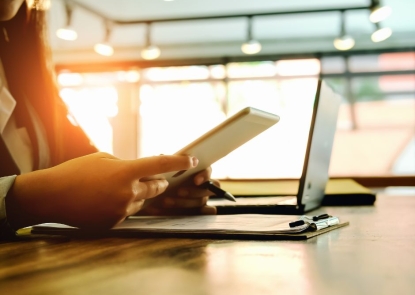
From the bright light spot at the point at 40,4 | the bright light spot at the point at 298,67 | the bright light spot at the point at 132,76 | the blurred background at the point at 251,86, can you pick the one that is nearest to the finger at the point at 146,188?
the bright light spot at the point at 40,4

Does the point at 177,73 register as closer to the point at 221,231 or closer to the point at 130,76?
the point at 130,76

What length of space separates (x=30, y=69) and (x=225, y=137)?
2.47 ft

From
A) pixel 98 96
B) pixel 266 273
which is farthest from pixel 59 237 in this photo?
pixel 98 96

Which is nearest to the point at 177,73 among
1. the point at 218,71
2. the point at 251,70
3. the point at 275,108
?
the point at 218,71

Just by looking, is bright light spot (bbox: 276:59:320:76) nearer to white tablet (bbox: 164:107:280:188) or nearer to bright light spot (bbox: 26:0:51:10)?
bright light spot (bbox: 26:0:51:10)

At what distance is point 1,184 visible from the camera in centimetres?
77

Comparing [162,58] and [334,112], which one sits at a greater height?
[162,58]

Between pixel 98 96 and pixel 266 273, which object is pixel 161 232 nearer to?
pixel 266 273

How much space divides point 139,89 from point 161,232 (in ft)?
24.6

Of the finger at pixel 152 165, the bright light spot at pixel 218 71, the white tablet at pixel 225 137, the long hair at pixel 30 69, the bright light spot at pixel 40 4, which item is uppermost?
the bright light spot at pixel 218 71

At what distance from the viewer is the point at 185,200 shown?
110 centimetres

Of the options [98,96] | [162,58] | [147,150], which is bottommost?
[147,150]

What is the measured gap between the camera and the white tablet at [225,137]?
2.59 ft

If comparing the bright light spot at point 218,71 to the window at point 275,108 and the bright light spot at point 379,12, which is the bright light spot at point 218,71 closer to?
the window at point 275,108
